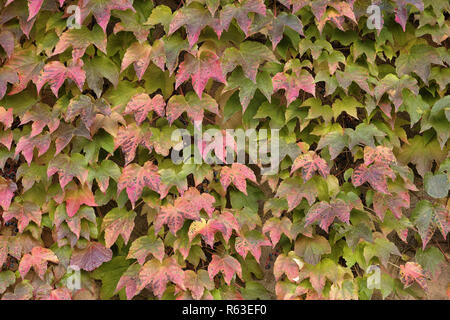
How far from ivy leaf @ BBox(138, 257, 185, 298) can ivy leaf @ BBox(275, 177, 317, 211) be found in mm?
568

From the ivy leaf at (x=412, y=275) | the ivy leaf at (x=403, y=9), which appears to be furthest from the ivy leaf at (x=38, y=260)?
the ivy leaf at (x=403, y=9)

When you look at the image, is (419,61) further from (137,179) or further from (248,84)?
(137,179)

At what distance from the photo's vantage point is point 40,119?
2.09 m

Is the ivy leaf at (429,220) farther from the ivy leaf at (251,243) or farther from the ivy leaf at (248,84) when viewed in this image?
the ivy leaf at (248,84)

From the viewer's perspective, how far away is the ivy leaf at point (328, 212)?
6.70 ft

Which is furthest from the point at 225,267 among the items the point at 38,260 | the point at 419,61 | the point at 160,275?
the point at 419,61

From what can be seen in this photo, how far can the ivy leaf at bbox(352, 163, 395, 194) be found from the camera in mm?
2066

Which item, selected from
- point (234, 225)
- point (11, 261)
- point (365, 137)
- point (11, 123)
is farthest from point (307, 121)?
point (11, 261)

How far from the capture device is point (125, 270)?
2.25 meters

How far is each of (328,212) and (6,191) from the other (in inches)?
57.2

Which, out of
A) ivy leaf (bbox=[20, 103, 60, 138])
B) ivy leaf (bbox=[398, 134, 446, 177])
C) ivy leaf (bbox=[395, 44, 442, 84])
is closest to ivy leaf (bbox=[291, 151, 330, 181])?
ivy leaf (bbox=[398, 134, 446, 177])

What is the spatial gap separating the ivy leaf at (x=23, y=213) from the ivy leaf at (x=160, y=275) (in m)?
0.55

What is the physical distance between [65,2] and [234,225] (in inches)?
49.5
